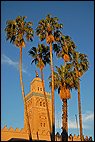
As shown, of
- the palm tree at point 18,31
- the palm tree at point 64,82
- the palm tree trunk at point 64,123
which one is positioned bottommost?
the palm tree trunk at point 64,123

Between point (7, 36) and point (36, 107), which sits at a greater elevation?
point (7, 36)

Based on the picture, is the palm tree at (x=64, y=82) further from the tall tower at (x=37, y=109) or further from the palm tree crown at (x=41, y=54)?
the tall tower at (x=37, y=109)

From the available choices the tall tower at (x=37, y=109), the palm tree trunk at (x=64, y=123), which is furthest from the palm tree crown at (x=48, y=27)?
the tall tower at (x=37, y=109)

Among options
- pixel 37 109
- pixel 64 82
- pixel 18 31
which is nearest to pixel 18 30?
pixel 18 31

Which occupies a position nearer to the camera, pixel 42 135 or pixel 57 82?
pixel 57 82

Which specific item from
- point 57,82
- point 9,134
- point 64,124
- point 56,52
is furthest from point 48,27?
point 9,134

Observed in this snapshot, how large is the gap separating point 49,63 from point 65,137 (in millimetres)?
10225

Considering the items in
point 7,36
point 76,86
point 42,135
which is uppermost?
point 7,36

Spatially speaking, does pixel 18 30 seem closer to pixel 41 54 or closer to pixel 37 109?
pixel 41 54

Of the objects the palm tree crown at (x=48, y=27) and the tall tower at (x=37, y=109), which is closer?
the palm tree crown at (x=48, y=27)

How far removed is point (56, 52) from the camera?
38375mm

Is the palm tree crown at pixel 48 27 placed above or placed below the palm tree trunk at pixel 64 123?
above

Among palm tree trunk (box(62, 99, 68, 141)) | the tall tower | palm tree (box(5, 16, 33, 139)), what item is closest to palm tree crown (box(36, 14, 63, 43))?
palm tree (box(5, 16, 33, 139))

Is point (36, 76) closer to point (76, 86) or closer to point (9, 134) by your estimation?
point (9, 134)
